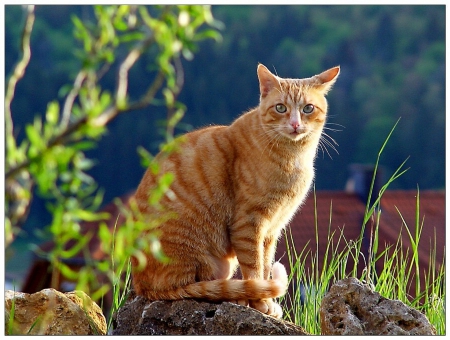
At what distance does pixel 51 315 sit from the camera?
3.08 m

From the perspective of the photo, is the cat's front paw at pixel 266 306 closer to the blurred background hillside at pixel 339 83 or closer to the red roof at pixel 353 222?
the red roof at pixel 353 222

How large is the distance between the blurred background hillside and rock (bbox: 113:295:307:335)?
9.81m

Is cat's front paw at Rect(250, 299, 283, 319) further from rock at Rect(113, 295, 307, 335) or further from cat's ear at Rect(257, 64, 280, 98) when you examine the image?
cat's ear at Rect(257, 64, 280, 98)

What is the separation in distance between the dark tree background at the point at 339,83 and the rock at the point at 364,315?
10239 mm

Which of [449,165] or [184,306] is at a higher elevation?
[449,165]

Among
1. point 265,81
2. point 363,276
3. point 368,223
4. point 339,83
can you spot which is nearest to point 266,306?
point 363,276

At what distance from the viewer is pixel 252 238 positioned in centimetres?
304

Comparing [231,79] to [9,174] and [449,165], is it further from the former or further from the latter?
[9,174]

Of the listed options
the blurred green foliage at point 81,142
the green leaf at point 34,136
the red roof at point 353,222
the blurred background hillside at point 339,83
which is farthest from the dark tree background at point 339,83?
the green leaf at point 34,136

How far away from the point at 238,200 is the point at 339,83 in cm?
2164

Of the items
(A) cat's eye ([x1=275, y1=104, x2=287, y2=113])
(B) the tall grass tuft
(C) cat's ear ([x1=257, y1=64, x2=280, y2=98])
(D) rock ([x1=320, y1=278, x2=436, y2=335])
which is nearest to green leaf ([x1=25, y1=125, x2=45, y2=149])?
(D) rock ([x1=320, y1=278, x2=436, y2=335])

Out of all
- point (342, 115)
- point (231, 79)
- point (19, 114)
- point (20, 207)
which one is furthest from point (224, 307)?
point (342, 115)

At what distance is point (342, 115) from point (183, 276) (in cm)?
2028

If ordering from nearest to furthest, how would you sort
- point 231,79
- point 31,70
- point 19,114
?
point 19,114 < point 31,70 < point 231,79
